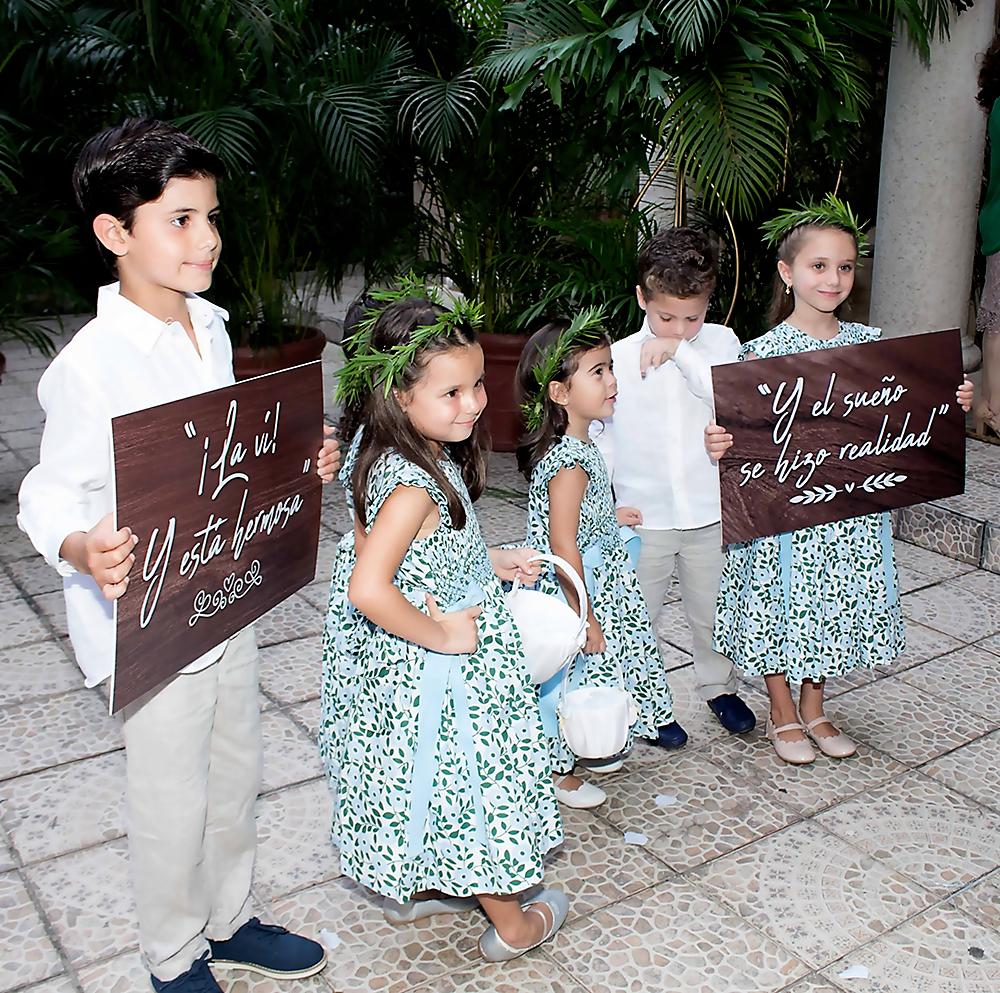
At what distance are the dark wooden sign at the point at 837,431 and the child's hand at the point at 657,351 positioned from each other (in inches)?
10.4

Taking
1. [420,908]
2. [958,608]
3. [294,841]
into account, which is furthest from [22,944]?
[958,608]

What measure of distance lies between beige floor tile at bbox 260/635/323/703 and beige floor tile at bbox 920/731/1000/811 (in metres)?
1.60

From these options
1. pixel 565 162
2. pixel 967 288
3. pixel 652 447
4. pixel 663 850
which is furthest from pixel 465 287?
pixel 663 850

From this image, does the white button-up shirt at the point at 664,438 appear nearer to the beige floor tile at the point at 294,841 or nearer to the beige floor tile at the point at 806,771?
the beige floor tile at the point at 806,771

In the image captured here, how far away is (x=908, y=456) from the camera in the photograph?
9.39 feet

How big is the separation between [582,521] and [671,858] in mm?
747

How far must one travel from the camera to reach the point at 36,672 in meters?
3.50

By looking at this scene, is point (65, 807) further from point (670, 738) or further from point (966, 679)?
point (966, 679)

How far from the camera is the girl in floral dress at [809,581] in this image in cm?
285

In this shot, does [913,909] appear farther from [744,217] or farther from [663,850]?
[744,217]

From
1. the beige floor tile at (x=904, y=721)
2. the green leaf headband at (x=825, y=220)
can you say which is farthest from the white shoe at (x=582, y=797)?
the green leaf headband at (x=825, y=220)

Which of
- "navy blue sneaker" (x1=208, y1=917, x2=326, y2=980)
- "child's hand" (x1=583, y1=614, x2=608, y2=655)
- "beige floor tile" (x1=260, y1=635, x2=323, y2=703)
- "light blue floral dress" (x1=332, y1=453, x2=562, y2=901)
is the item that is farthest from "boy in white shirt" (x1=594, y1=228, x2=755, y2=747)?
"navy blue sneaker" (x1=208, y1=917, x2=326, y2=980)

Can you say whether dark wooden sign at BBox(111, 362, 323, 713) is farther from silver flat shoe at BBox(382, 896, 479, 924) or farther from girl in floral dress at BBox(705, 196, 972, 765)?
girl in floral dress at BBox(705, 196, 972, 765)

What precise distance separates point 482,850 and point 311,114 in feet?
12.3
